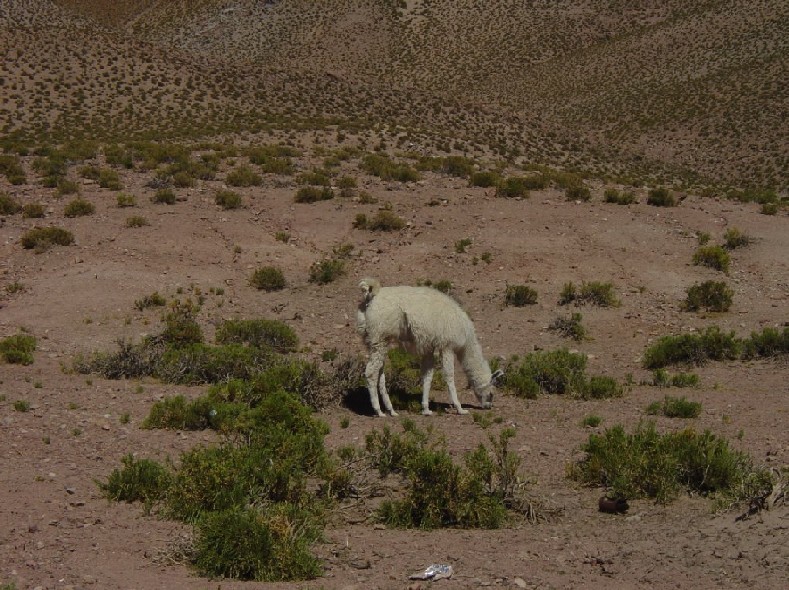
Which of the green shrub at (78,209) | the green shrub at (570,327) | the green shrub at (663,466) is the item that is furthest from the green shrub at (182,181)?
the green shrub at (663,466)

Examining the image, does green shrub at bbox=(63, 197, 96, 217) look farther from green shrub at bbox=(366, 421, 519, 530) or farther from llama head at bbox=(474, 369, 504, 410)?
green shrub at bbox=(366, 421, 519, 530)

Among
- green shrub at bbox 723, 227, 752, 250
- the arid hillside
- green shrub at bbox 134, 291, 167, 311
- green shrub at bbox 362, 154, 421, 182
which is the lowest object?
green shrub at bbox 134, 291, 167, 311

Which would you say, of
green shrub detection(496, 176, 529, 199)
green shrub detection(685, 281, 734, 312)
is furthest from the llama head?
green shrub detection(496, 176, 529, 199)

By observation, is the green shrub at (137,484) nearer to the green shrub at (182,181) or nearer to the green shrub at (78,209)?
the green shrub at (78,209)

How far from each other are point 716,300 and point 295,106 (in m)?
38.8

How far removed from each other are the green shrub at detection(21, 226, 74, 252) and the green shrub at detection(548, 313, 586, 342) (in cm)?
1217

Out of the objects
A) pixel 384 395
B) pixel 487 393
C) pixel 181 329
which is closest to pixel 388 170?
pixel 181 329

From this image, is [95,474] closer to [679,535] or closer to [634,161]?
[679,535]

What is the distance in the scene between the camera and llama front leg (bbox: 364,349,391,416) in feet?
42.5

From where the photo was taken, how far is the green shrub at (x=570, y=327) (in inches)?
721

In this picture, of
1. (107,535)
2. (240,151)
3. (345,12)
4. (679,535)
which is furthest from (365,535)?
(345,12)

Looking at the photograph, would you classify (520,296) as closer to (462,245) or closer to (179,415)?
(462,245)

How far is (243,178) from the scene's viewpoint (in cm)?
2755

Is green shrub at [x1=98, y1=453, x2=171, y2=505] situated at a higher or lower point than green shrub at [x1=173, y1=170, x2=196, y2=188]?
lower
